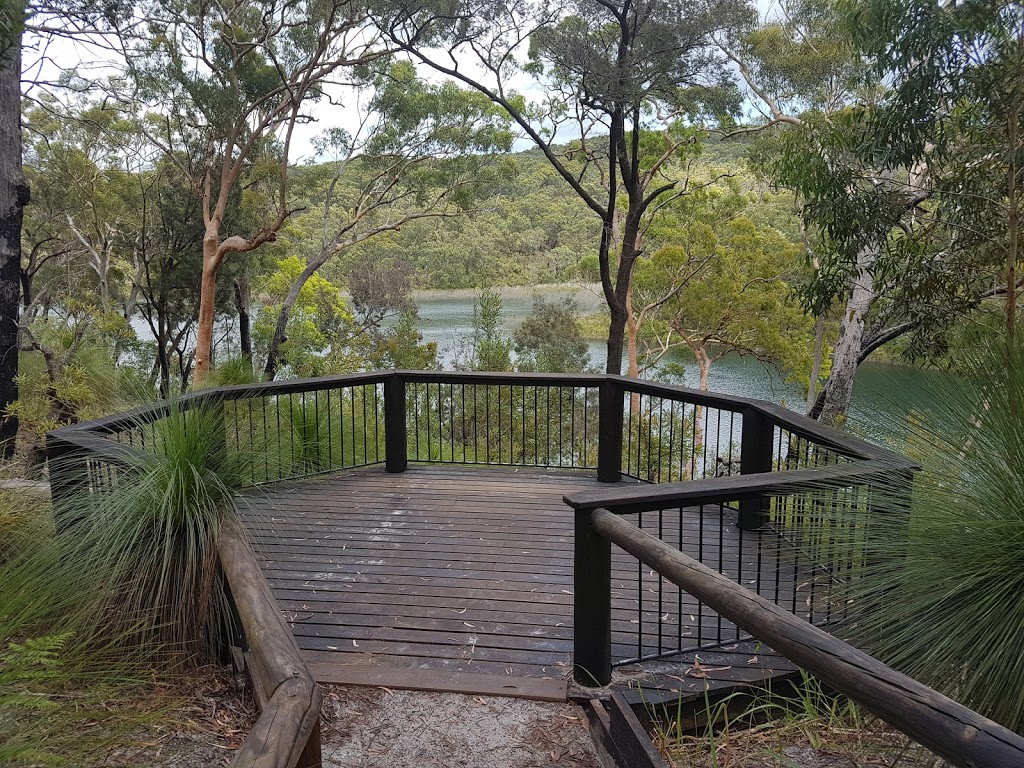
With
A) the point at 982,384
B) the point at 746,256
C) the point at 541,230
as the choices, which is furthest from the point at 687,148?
the point at 982,384

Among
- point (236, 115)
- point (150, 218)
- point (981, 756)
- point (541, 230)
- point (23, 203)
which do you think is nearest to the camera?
point (981, 756)

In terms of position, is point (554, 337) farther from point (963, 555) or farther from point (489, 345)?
point (963, 555)

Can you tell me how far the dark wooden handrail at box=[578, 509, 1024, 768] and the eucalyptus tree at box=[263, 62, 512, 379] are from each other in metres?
15.1

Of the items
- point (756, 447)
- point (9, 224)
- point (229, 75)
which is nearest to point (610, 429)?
point (756, 447)

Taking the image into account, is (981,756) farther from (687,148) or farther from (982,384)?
(687,148)

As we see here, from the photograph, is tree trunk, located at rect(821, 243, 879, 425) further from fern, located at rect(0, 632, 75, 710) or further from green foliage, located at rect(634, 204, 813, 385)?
fern, located at rect(0, 632, 75, 710)

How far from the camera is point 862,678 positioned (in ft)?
4.92

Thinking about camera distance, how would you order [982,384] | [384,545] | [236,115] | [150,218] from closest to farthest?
[982,384]
[384,545]
[236,115]
[150,218]

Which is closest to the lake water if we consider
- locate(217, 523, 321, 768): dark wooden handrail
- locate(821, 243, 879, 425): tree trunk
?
locate(821, 243, 879, 425): tree trunk

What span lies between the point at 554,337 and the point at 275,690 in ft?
77.0

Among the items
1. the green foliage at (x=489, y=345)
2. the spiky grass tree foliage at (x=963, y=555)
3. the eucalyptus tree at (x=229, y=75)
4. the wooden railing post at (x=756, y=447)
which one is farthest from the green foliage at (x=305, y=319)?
the spiky grass tree foliage at (x=963, y=555)

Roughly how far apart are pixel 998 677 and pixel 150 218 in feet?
61.7

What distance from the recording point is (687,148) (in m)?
14.7

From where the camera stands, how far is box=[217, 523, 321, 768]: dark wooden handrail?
53.3 inches
